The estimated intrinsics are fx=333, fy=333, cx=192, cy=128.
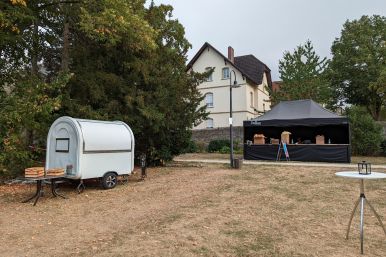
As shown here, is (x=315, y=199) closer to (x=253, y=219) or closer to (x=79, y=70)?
(x=253, y=219)

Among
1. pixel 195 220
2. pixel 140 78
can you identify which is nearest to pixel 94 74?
pixel 140 78

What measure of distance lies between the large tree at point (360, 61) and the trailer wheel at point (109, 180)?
37.8 m

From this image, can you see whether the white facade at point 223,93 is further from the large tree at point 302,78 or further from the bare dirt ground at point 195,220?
the bare dirt ground at point 195,220

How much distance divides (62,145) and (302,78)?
85.6ft

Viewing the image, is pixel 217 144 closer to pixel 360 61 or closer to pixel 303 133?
Answer: pixel 303 133

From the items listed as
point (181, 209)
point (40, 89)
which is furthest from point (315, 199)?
point (40, 89)

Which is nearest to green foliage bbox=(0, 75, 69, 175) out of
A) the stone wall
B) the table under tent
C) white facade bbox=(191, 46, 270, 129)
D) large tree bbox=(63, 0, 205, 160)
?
large tree bbox=(63, 0, 205, 160)

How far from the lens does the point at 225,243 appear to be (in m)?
5.58

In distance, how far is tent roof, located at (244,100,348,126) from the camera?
18.6 metres

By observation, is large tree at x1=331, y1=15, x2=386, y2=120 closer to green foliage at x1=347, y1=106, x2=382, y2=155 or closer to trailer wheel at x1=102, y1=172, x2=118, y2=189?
green foliage at x1=347, y1=106, x2=382, y2=155

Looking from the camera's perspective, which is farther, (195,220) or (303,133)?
(303,133)

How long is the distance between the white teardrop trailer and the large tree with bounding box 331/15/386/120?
3740cm

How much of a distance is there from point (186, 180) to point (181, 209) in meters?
4.34

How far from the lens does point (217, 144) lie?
3030 cm
